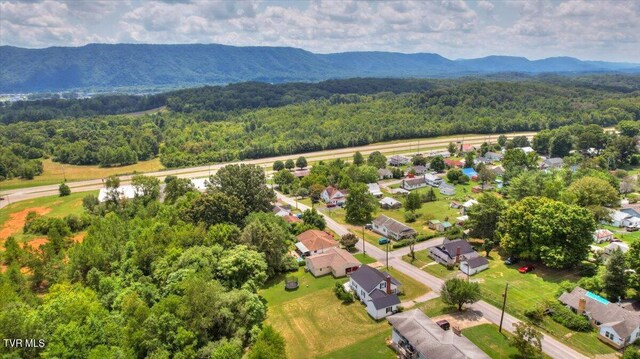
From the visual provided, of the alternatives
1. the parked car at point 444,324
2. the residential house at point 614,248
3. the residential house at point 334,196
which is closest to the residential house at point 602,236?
the residential house at point 614,248

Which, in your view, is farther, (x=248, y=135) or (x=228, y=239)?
(x=248, y=135)

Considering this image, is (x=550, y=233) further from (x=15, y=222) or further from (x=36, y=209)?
(x=36, y=209)

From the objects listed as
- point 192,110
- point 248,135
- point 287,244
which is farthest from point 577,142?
point 192,110

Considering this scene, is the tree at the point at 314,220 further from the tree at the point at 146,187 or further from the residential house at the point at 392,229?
the tree at the point at 146,187

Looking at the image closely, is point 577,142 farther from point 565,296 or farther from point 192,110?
point 192,110

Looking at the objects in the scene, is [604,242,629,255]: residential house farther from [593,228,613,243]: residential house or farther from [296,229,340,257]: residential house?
[296,229,340,257]: residential house
